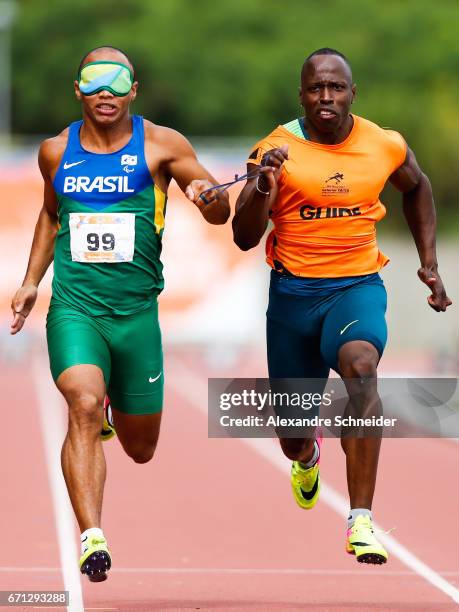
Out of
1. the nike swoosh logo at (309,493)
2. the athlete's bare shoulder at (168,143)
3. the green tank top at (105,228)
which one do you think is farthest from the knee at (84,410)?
the nike swoosh logo at (309,493)

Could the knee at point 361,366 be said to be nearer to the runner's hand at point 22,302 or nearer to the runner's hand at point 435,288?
the runner's hand at point 435,288

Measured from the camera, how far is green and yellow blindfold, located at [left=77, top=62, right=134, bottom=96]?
8133 mm

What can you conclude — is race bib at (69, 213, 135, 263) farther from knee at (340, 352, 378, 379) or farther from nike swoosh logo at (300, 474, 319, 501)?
nike swoosh logo at (300, 474, 319, 501)

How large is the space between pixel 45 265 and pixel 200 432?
1007 centimetres

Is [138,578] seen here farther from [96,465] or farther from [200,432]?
[200,432]

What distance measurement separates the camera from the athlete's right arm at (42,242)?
826cm

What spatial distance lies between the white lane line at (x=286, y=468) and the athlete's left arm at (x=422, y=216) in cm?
163

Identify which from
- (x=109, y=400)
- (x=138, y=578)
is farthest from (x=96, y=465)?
(x=138, y=578)

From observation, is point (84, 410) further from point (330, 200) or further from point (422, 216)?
point (422, 216)

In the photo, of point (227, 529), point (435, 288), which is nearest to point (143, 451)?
point (435, 288)

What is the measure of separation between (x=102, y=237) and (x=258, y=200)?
31.2 inches

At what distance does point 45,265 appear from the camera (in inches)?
334

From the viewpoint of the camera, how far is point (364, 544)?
7.77 metres

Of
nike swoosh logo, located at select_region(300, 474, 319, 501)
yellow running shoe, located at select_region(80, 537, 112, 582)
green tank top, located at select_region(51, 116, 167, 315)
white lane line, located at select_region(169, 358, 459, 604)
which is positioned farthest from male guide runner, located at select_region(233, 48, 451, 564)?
white lane line, located at select_region(169, 358, 459, 604)
